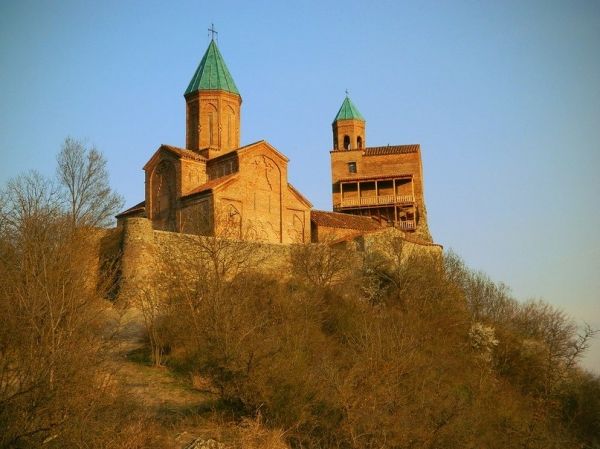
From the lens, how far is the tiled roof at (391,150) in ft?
119

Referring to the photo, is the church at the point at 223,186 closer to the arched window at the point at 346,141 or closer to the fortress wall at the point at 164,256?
the fortress wall at the point at 164,256

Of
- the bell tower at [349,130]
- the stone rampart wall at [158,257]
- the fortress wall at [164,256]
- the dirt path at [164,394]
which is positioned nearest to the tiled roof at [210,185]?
the stone rampart wall at [158,257]

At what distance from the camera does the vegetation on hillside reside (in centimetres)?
991

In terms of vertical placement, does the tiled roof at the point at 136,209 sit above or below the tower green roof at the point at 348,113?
below

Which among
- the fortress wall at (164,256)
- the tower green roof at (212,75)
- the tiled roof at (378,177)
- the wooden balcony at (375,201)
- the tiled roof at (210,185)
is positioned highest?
the tower green roof at (212,75)

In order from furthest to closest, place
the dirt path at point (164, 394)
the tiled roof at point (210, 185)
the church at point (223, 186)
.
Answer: the church at point (223, 186)
the tiled roof at point (210, 185)
the dirt path at point (164, 394)

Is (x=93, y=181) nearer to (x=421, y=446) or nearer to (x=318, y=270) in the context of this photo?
(x=318, y=270)

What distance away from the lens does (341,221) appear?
29.2 metres

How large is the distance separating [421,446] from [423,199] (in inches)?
987

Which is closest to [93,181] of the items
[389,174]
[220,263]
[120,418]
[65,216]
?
[65,216]

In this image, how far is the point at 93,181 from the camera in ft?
69.4

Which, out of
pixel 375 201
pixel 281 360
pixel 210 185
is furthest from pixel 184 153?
pixel 281 360

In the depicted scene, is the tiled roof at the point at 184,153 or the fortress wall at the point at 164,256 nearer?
the fortress wall at the point at 164,256

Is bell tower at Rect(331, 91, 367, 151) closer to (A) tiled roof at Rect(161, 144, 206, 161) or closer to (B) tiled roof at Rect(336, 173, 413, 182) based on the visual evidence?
(B) tiled roof at Rect(336, 173, 413, 182)
